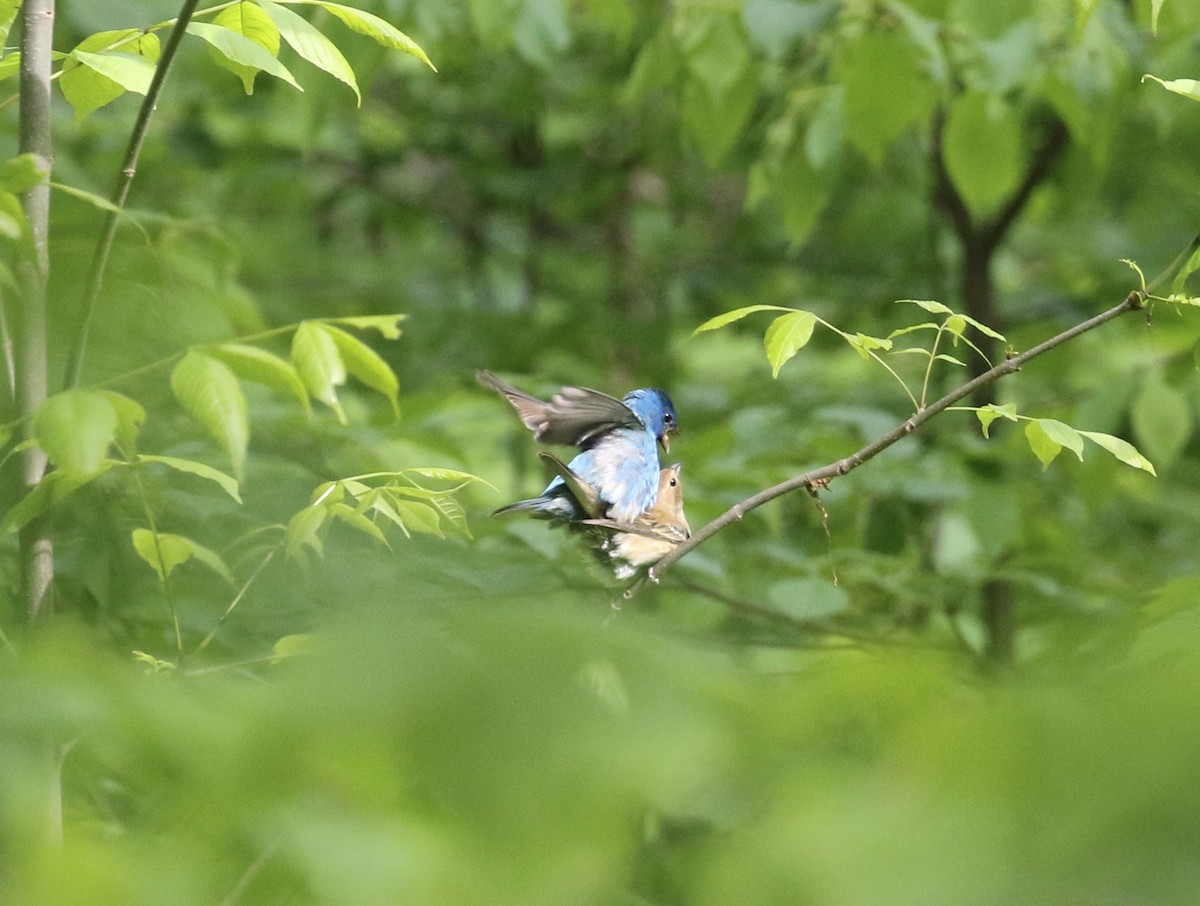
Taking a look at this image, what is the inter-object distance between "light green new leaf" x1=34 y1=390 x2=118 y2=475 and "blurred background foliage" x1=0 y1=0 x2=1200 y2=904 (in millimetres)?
190

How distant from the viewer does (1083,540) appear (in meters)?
3.91

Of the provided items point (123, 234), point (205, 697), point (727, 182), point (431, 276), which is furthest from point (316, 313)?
point (205, 697)

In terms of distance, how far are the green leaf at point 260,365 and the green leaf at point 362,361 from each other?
0.30 ft

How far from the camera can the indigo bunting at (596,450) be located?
190cm

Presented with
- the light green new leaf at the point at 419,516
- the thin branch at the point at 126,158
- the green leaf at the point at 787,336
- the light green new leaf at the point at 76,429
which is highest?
the thin branch at the point at 126,158

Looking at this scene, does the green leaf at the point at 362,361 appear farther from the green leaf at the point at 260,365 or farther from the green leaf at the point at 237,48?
the green leaf at the point at 237,48

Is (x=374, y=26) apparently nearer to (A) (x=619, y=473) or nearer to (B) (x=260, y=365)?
(B) (x=260, y=365)

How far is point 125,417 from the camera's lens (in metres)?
1.17

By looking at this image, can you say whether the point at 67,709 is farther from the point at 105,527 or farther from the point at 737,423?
the point at 737,423

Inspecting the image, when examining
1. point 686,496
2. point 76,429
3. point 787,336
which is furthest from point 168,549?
point 686,496

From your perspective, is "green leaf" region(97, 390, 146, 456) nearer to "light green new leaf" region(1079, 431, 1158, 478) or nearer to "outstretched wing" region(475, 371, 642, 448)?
"outstretched wing" region(475, 371, 642, 448)

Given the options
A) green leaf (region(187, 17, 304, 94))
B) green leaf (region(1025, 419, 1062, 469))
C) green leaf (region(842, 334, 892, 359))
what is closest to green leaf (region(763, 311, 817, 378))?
green leaf (region(842, 334, 892, 359))

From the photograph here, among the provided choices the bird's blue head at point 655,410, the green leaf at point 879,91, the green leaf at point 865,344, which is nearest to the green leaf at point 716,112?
the green leaf at point 879,91

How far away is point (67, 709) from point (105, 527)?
1087 millimetres
